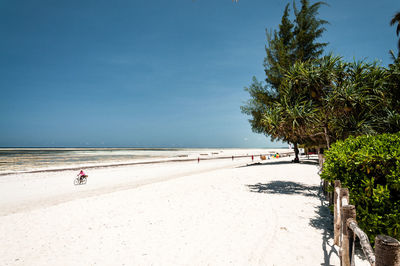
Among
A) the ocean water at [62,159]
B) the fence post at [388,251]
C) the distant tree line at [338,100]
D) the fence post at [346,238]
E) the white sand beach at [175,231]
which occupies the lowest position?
the ocean water at [62,159]

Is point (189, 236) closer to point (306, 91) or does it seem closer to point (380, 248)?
point (380, 248)

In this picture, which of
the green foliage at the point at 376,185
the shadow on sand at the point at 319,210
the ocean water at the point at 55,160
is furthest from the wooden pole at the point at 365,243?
the ocean water at the point at 55,160

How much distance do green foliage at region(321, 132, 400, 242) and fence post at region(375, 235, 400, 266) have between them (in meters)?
2.94

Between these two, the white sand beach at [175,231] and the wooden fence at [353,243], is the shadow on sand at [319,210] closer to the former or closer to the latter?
the white sand beach at [175,231]

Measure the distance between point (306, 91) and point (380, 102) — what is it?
10.9ft

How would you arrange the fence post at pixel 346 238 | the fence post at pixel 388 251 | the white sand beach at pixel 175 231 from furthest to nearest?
the white sand beach at pixel 175 231, the fence post at pixel 346 238, the fence post at pixel 388 251

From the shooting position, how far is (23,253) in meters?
5.72

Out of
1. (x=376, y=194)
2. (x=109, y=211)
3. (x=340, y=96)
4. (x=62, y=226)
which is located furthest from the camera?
(x=340, y=96)

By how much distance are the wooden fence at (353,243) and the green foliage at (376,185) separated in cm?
44

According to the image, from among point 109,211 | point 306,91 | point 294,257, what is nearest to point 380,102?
point 306,91

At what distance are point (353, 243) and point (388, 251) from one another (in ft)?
5.84

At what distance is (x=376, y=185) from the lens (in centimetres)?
476

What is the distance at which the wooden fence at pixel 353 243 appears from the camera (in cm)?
200

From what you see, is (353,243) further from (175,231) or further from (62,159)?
(62,159)
